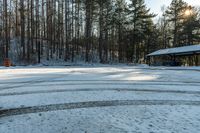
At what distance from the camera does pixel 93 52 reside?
52.8 meters

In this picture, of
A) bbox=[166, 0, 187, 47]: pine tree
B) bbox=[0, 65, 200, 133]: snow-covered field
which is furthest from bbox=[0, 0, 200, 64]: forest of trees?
bbox=[0, 65, 200, 133]: snow-covered field

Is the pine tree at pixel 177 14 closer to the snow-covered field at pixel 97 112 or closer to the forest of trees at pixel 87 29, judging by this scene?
the forest of trees at pixel 87 29

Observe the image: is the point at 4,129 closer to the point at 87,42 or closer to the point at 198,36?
the point at 87,42

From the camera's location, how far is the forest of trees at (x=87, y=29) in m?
42.2

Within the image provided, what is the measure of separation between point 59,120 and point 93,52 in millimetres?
47099

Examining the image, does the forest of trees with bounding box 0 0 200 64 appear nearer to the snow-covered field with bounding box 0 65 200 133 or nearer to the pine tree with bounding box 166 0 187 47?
the pine tree with bounding box 166 0 187 47

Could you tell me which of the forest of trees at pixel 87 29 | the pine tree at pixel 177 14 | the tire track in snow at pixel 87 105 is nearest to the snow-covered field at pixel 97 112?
the tire track in snow at pixel 87 105

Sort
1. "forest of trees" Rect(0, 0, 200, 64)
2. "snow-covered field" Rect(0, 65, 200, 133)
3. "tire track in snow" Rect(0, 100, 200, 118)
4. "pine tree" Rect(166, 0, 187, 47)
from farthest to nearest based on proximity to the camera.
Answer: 1. "pine tree" Rect(166, 0, 187, 47)
2. "forest of trees" Rect(0, 0, 200, 64)
3. "tire track in snow" Rect(0, 100, 200, 118)
4. "snow-covered field" Rect(0, 65, 200, 133)

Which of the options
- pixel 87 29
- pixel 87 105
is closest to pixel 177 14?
pixel 87 29

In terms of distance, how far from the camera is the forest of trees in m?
42.2

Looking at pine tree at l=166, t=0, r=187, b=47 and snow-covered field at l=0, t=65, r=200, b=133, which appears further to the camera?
pine tree at l=166, t=0, r=187, b=47

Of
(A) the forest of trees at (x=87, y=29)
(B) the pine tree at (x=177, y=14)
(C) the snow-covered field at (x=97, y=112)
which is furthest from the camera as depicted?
(B) the pine tree at (x=177, y=14)

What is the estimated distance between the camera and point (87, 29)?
1879 inches

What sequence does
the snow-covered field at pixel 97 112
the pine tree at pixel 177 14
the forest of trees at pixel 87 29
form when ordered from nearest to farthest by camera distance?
the snow-covered field at pixel 97 112, the forest of trees at pixel 87 29, the pine tree at pixel 177 14
